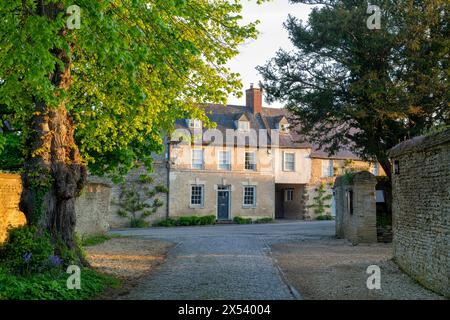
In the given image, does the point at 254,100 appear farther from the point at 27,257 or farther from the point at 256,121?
the point at 27,257

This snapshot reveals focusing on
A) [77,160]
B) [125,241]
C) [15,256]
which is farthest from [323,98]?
[15,256]

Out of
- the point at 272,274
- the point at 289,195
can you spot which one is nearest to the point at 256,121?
the point at 289,195

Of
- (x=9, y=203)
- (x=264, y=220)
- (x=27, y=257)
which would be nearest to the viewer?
(x=27, y=257)

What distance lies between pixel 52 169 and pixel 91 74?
2889mm

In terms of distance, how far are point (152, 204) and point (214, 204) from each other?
466 centimetres

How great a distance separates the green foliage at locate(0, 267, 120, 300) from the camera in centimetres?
866

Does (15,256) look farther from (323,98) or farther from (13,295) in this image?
(323,98)

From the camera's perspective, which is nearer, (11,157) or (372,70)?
(11,157)

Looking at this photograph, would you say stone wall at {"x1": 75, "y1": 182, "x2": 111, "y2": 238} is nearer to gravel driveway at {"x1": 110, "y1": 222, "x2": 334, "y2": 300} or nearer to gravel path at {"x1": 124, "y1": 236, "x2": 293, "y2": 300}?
gravel driveway at {"x1": 110, "y1": 222, "x2": 334, "y2": 300}

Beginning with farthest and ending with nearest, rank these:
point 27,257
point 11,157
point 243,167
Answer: point 243,167 → point 11,157 → point 27,257

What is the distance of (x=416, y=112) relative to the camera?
19.4 m

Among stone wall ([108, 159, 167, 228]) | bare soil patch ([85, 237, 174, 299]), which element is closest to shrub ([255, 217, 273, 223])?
stone wall ([108, 159, 167, 228])

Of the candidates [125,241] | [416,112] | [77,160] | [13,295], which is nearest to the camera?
[13,295]

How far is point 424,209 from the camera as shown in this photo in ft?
37.1
